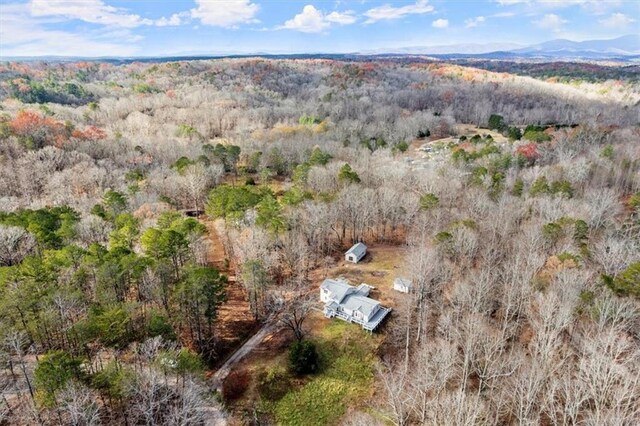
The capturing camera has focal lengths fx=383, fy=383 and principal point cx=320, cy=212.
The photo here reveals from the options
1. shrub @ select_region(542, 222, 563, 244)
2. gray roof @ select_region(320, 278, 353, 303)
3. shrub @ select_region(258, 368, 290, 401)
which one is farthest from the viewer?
gray roof @ select_region(320, 278, 353, 303)

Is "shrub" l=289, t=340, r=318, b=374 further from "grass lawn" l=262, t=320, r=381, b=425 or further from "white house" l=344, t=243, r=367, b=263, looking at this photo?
"white house" l=344, t=243, r=367, b=263

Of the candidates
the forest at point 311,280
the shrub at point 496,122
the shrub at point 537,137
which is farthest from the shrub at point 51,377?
the shrub at point 496,122

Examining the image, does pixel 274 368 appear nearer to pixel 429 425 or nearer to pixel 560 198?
pixel 429 425

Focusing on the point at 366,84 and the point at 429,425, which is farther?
the point at 366,84

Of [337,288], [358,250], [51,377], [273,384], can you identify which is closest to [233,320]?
[273,384]

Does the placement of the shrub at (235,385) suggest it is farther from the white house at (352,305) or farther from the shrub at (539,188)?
the shrub at (539,188)

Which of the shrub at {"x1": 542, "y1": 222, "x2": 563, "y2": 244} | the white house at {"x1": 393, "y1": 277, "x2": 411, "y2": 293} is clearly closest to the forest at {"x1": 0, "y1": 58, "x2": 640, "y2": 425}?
the shrub at {"x1": 542, "y1": 222, "x2": 563, "y2": 244}

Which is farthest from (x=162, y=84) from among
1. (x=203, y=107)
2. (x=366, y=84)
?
(x=366, y=84)
